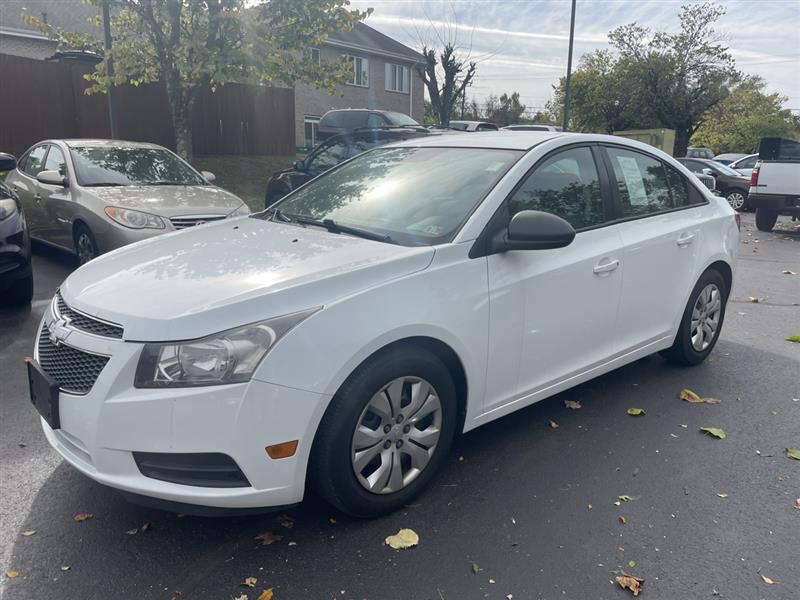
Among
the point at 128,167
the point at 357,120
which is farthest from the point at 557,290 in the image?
the point at 357,120

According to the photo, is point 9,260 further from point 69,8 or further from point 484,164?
point 69,8

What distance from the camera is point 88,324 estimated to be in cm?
278

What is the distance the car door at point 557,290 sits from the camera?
11.0ft

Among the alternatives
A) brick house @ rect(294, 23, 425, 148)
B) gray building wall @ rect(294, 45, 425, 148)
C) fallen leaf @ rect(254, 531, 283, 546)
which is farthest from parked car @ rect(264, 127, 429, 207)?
brick house @ rect(294, 23, 425, 148)

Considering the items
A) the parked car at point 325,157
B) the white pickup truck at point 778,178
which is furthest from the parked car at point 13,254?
the white pickup truck at point 778,178

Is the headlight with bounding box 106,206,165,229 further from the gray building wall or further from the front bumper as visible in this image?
the gray building wall

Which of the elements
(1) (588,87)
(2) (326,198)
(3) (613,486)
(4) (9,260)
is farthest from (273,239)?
(1) (588,87)

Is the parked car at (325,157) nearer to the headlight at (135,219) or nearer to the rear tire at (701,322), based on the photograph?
the headlight at (135,219)

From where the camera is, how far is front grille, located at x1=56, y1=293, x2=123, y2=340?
2.65 m

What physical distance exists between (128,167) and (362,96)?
2730 centimetres

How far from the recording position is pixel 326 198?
4074 mm

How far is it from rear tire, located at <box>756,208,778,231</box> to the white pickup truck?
128mm

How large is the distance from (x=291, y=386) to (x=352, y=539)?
0.79m

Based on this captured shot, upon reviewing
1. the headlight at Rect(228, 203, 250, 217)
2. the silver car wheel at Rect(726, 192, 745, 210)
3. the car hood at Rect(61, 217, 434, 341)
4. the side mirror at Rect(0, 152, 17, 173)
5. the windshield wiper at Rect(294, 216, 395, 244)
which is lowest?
the silver car wheel at Rect(726, 192, 745, 210)
